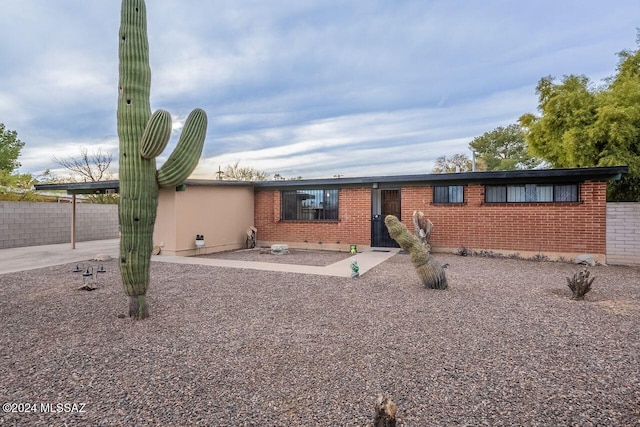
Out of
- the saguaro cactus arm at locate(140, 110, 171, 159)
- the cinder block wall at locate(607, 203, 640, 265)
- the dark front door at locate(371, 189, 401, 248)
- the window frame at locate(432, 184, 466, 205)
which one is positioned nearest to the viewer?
the saguaro cactus arm at locate(140, 110, 171, 159)

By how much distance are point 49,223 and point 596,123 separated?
2217 cm

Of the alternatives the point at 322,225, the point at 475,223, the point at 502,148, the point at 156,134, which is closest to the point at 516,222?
the point at 475,223

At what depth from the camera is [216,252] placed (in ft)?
37.5

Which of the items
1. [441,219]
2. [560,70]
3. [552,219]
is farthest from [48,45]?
[560,70]

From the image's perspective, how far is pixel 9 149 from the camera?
1859 centimetres

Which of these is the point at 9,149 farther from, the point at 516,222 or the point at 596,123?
the point at 596,123

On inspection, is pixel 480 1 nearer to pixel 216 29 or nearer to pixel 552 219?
pixel 552 219

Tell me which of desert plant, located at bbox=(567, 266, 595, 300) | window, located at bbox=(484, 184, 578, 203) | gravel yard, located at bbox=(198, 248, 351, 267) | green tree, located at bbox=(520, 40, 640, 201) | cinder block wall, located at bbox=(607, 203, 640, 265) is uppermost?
green tree, located at bbox=(520, 40, 640, 201)

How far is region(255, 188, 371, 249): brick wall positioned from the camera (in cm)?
1177

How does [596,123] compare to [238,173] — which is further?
[238,173]

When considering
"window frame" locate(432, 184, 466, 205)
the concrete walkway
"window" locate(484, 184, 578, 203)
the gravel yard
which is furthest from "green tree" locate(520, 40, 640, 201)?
the gravel yard

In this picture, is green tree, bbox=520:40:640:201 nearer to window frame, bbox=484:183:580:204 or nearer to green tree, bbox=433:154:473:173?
window frame, bbox=484:183:580:204

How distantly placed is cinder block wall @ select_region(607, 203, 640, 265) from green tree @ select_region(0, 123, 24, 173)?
2802 centimetres

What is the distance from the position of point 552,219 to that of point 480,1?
6573 millimetres
